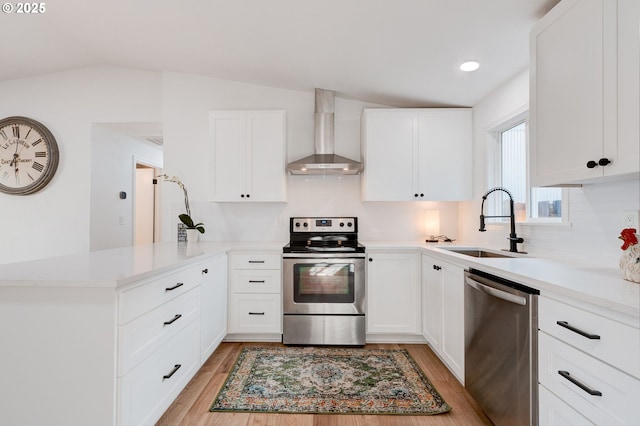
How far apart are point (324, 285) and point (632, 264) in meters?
2.09

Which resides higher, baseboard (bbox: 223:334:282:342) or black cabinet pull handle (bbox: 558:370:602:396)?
black cabinet pull handle (bbox: 558:370:602:396)

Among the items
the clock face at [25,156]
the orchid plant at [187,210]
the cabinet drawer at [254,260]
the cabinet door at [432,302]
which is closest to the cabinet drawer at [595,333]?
the cabinet door at [432,302]

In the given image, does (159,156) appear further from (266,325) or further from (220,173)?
(266,325)

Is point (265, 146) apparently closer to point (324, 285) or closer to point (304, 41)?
point (304, 41)

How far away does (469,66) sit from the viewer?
2.51 m

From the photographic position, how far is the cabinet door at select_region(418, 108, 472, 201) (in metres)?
3.24

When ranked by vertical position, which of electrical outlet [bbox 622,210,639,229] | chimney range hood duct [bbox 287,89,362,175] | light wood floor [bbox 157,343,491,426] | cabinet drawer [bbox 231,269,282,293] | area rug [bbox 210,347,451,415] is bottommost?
light wood floor [bbox 157,343,491,426]

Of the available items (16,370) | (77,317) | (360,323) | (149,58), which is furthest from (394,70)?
(16,370)

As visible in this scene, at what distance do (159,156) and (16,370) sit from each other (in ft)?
15.3

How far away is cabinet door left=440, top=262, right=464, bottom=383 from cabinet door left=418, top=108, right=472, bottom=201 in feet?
3.32

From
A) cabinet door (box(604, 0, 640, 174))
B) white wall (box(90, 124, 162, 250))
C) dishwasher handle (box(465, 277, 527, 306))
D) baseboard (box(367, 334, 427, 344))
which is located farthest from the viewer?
white wall (box(90, 124, 162, 250))

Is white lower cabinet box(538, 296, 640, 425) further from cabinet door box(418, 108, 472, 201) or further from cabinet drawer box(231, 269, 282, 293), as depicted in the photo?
cabinet drawer box(231, 269, 282, 293)

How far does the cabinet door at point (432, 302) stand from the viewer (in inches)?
102

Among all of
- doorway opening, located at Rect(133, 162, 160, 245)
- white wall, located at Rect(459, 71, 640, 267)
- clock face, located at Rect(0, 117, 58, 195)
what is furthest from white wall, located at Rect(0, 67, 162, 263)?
white wall, located at Rect(459, 71, 640, 267)
